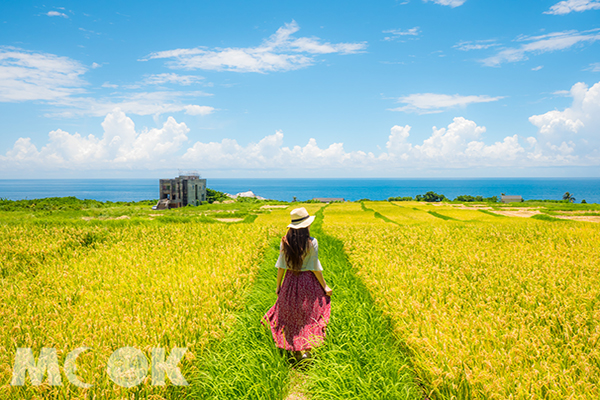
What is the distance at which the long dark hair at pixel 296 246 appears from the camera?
4688mm

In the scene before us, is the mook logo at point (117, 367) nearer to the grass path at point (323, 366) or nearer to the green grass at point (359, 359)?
the grass path at point (323, 366)

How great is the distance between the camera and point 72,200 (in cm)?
3066

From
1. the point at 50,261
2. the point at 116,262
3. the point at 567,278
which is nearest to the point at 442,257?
the point at 567,278

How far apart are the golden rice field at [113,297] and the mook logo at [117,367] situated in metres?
0.07

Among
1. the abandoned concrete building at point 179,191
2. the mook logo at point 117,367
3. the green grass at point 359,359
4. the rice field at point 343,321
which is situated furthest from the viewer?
the abandoned concrete building at point 179,191

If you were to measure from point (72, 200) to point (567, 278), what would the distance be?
119 feet

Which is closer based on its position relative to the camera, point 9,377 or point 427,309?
point 9,377

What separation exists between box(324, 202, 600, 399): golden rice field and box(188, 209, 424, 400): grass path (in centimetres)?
33

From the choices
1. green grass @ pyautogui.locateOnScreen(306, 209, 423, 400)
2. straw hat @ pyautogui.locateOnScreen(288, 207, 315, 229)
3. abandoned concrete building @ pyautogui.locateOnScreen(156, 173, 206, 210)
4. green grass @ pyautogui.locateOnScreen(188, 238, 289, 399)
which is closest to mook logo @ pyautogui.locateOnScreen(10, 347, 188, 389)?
green grass @ pyautogui.locateOnScreen(188, 238, 289, 399)

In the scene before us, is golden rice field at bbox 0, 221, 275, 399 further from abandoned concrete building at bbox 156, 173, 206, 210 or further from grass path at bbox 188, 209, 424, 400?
abandoned concrete building at bbox 156, 173, 206, 210

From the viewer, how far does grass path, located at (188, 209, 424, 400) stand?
3912mm

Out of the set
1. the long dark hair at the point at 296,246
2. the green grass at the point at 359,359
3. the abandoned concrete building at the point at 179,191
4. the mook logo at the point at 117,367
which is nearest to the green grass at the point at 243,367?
the mook logo at the point at 117,367

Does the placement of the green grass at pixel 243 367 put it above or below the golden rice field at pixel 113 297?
below

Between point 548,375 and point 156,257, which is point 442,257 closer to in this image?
point 548,375
